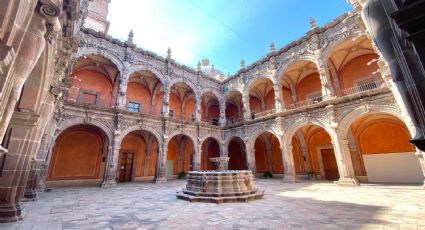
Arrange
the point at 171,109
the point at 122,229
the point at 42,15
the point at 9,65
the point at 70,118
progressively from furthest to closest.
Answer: the point at 171,109, the point at 70,118, the point at 122,229, the point at 42,15, the point at 9,65

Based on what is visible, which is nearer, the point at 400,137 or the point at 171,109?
the point at 400,137

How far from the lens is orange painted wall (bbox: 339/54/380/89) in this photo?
1243 centimetres

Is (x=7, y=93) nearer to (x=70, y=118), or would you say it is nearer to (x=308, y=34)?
(x=70, y=118)

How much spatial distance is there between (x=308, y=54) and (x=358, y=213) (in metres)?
11.0

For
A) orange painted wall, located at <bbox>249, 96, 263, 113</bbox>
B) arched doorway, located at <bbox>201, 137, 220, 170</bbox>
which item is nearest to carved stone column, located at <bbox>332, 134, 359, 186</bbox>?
orange painted wall, located at <bbox>249, 96, 263, 113</bbox>

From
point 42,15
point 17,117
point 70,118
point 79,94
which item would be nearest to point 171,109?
point 79,94

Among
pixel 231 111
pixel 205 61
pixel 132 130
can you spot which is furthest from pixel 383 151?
pixel 205 61

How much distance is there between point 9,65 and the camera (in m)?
2.05

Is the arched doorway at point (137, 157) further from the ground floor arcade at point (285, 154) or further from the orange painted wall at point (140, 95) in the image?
the orange painted wall at point (140, 95)

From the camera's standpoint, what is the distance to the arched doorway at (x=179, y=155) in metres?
17.7

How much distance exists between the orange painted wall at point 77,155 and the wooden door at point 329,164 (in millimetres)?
16852

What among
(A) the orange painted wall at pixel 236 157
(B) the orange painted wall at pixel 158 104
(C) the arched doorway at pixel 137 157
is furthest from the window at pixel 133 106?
(A) the orange painted wall at pixel 236 157

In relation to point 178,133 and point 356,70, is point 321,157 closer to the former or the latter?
point 356,70

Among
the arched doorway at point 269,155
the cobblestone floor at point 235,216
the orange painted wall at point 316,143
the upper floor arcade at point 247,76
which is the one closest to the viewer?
the cobblestone floor at point 235,216
